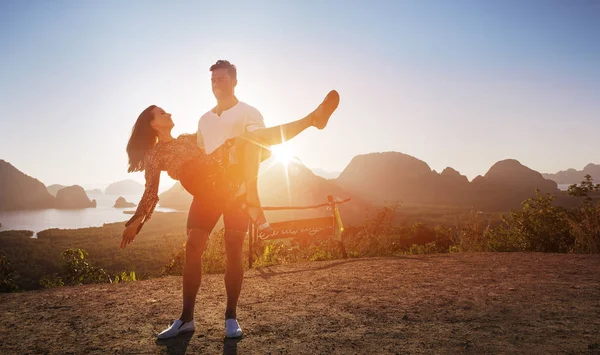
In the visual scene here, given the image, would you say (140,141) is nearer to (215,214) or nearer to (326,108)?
(215,214)

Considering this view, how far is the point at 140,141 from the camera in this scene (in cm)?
327

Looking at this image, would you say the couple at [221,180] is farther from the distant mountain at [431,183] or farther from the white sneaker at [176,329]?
the distant mountain at [431,183]

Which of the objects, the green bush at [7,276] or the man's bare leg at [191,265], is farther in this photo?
the green bush at [7,276]

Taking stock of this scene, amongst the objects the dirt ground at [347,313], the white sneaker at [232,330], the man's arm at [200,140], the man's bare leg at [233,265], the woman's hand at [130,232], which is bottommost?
the dirt ground at [347,313]

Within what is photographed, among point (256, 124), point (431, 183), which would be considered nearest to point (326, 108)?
point (256, 124)

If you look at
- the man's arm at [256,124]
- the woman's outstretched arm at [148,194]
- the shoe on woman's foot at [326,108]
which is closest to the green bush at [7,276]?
the woman's outstretched arm at [148,194]

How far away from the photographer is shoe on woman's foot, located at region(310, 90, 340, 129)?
2705mm

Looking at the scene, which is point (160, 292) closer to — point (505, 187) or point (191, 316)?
point (191, 316)

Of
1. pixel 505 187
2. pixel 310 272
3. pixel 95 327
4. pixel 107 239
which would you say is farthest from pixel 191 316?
pixel 505 187

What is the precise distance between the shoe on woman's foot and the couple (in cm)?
44

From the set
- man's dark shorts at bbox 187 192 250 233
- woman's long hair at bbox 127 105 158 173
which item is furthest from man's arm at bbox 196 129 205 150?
man's dark shorts at bbox 187 192 250 233

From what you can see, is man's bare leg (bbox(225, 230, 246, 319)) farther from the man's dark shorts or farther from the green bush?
the green bush

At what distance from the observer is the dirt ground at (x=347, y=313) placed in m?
2.76

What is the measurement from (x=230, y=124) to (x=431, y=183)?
143 meters
